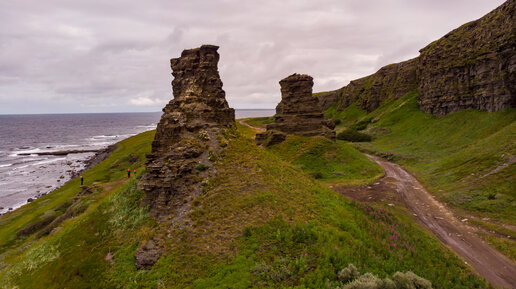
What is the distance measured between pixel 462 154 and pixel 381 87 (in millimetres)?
71493

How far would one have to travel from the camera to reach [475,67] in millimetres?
55000

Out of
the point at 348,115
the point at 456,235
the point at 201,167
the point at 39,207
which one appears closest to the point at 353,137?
the point at 348,115

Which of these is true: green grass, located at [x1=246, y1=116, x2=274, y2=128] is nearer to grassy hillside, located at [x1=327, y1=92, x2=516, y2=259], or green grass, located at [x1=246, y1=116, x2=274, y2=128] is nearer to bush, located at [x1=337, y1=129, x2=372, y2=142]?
bush, located at [x1=337, y1=129, x2=372, y2=142]

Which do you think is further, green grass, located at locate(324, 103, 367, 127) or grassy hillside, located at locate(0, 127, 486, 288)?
green grass, located at locate(324, 103, 367, 127)

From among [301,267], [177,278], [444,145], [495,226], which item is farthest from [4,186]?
[444,145]

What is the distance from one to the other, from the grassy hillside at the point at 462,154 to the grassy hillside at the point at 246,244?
33.1 ft

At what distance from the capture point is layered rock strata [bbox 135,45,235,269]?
19219 millimetres

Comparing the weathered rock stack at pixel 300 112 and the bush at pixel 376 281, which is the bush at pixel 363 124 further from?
the bush at pixel 376 281

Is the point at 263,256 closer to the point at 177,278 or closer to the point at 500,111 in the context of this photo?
the point at 177,278

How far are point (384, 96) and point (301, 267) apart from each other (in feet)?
342

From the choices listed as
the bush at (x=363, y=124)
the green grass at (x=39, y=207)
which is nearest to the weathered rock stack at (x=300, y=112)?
the green grass at (x=39, y=207)

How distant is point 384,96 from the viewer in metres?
103

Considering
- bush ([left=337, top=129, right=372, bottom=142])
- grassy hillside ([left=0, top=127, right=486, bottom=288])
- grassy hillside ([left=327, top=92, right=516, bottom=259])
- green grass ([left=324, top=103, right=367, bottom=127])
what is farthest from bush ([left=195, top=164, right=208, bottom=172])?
green grass ([left=324, top=103, right=367, bottom=127])

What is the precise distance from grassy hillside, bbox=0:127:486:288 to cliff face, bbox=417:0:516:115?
1751 inches
